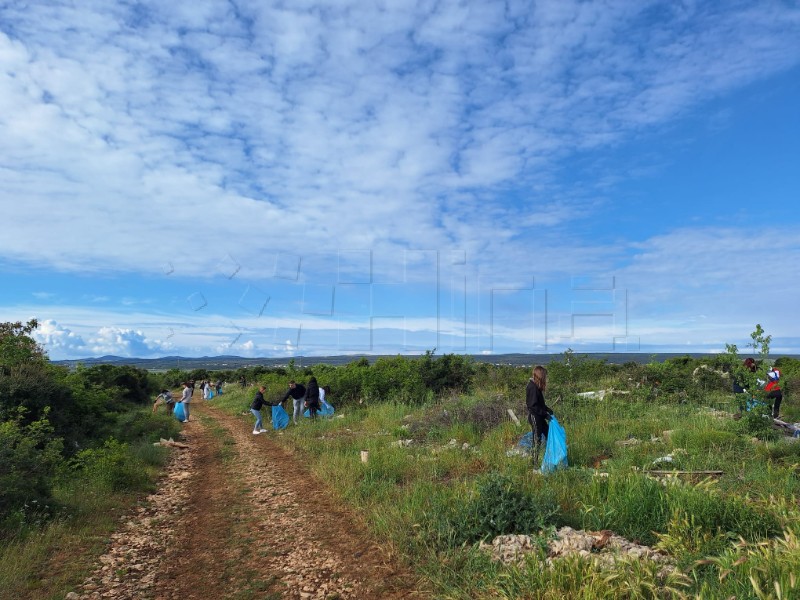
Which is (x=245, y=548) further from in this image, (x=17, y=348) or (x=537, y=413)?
(x=17, y=348)

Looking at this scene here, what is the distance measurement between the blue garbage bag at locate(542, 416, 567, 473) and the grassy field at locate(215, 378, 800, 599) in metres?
0.27

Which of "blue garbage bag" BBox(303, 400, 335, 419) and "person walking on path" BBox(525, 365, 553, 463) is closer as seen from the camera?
"person walking on path" BBox(525, 365, 553, 463)

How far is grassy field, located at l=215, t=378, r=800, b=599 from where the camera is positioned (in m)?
3.65

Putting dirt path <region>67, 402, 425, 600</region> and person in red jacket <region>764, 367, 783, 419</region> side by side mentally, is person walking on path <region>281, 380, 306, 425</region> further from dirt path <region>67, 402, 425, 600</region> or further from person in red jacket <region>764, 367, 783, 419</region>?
person in red jacket <region>764, 367, 783, 419</region>

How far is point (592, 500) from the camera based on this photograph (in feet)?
18.8

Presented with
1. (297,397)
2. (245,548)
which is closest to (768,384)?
(245,548)

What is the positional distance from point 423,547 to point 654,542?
2278mm

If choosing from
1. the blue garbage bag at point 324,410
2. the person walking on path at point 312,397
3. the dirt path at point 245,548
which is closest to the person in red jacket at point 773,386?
the dirt path at point 245,548

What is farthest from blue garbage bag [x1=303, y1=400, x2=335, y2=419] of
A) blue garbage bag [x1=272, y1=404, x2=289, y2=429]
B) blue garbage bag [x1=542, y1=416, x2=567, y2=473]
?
blue garbage bag [x1=542, y1=416, x2=567, y2=473]

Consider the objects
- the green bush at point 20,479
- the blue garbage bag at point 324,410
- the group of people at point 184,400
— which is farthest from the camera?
the group of people at point 184,400

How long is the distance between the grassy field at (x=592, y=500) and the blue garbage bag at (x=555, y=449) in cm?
27

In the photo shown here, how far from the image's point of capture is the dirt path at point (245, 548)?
4.82m

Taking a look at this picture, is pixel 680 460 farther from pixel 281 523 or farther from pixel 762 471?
pixel 281 523

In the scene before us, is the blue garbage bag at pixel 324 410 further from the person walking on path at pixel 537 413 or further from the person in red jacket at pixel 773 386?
the person in red jacket at pixel 773 386
